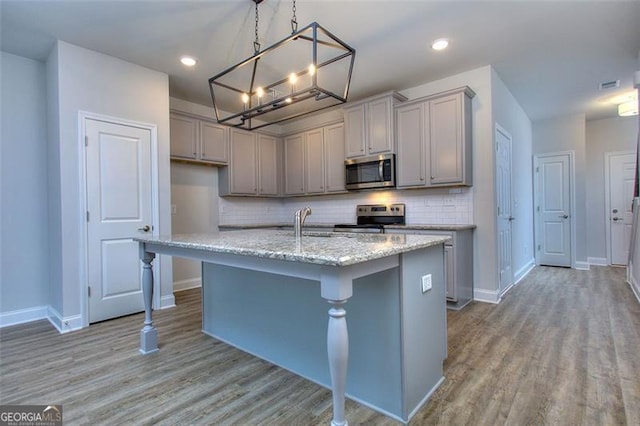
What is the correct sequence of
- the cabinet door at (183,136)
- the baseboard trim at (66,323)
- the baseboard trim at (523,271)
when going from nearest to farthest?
the baseboard trim at (66,323) → the cabinet door at (183,136) → the baseboard trim at (523,271)

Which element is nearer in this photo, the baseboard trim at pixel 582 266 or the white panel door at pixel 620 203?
the baseboard trim at pixel 582 266

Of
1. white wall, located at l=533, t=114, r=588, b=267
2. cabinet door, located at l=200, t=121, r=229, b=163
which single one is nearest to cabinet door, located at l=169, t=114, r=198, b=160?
cabinet door, located at l=200, t=121, r=229, b=163

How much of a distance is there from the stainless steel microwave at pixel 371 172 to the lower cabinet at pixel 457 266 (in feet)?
2.56

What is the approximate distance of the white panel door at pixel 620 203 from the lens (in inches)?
222

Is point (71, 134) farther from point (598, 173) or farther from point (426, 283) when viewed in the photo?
point (598, 173)

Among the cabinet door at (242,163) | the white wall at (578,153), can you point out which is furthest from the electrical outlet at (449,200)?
the white wall at (578,153)

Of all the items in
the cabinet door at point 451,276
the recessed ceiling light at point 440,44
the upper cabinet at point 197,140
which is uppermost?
the recessed ceiling light at point 440,44

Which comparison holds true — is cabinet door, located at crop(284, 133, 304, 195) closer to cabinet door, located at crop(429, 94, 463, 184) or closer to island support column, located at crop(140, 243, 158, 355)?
cabinet door, located at crop(429, 94, 463, 184)

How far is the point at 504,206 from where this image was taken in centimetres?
418

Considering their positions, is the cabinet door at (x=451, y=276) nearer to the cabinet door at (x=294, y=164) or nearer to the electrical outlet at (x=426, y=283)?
A: the electrical outlet at (x=426, y=283)

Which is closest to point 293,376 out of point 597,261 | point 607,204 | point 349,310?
point 349,310

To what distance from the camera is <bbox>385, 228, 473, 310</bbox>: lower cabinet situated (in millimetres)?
3369

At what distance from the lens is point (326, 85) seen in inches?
163

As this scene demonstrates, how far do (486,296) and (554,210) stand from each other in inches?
131
